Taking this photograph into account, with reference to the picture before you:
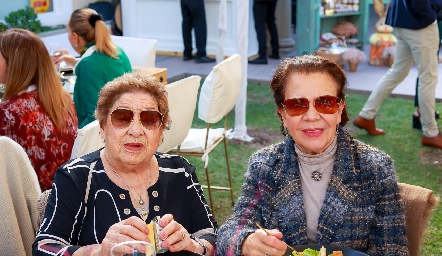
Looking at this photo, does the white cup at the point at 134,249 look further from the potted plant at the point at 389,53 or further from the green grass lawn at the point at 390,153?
the potted plant at the point at 389,53

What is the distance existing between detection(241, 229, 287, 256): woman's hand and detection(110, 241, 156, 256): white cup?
336 millimetres

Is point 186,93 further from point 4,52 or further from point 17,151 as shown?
point 17,151

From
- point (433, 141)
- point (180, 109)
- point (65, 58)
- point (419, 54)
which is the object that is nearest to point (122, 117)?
point (180, 109)

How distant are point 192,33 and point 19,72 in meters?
6.52

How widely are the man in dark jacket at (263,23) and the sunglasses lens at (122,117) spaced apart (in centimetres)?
671

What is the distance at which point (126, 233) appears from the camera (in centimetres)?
185

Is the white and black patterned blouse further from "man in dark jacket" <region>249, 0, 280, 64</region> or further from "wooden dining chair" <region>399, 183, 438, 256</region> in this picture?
"man in dark jacket" <region>249, 0, 280, 64</region>

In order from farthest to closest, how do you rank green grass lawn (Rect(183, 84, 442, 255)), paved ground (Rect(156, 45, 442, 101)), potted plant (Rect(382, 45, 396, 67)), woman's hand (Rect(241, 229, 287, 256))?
potted plant (Rect(382, 45, 396, 67)) → paved ground (Rect(156, 45, 442, 101)) → green grass lawn (Rect(183, 84, 442, 255)) → woman's hand (Rect(241, 229, 287, 256))

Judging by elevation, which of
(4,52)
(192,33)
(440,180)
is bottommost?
(440,180)

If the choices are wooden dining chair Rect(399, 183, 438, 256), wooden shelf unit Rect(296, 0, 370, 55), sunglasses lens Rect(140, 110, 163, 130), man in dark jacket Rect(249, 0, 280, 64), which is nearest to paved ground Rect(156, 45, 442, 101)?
man in dark jacket Rect(249, 0, 280, 64)

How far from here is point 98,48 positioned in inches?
164

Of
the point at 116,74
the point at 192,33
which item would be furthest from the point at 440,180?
the point at 192,33

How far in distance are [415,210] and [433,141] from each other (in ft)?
11.9

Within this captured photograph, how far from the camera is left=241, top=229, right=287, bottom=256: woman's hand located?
1.81m
